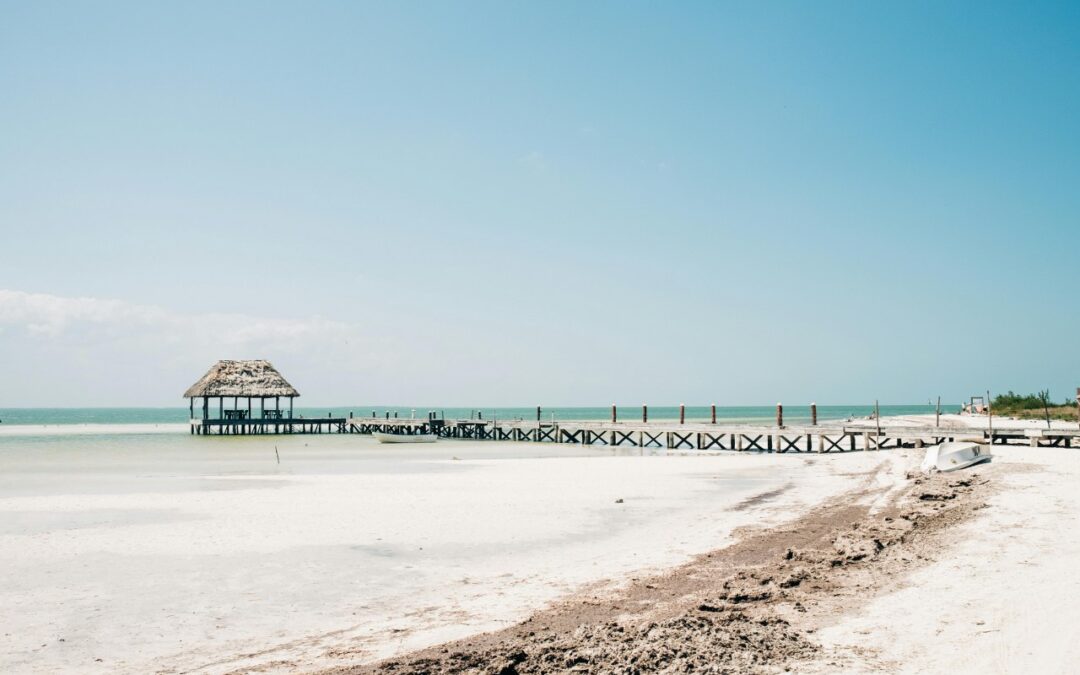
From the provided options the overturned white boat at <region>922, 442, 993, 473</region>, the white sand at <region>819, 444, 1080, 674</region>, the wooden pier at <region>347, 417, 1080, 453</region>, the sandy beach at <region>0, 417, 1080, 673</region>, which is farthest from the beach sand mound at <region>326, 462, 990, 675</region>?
the wooden pier at <region>347, 417, 1080, 453</region>

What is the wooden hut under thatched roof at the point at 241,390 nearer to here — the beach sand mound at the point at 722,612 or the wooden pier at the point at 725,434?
the wooden pier at the point at 725,434

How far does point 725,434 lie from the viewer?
1705 inches

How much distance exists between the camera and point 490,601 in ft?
30.0

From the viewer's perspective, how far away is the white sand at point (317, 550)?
803 centimetres

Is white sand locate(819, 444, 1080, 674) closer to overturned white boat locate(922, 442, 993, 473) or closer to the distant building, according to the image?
overturned white boat locate(922, 442, 993, 473)

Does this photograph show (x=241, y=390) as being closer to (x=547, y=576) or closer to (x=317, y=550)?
(x=317, y=550)

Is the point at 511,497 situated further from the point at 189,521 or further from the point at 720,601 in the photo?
the point at 720,601

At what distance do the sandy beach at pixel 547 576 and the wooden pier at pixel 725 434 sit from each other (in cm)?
895

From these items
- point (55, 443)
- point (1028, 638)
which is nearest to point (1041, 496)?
point (1028, 638)

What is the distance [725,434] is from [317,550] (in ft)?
111

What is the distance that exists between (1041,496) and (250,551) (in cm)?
1475

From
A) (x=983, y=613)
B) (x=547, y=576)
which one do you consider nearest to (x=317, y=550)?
(x=547, y=576)

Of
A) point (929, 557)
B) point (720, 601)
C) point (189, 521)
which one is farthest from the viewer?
point (189, 521)

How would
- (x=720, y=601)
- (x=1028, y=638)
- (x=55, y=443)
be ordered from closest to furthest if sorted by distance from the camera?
(x=1028, y=638) < (x=720, y=601) < (x=55, y=443)
